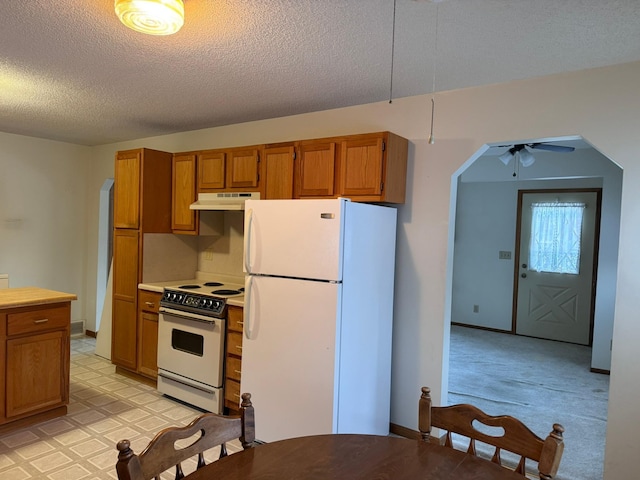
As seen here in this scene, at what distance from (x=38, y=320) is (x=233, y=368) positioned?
1439mm

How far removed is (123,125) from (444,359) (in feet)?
12.6

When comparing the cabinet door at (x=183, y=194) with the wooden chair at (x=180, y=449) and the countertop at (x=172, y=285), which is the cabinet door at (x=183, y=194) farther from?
the wooden chair at (x=180, y=449)

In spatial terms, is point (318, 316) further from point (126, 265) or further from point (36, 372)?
point (126, 265)

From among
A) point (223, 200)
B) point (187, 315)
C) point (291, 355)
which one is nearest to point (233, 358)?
point (187, 315)

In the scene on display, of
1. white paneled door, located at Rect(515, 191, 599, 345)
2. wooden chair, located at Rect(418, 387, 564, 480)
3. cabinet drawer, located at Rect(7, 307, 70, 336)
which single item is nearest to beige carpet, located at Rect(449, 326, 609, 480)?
white paneled door, located at Rect(515, 191, 599, 345)

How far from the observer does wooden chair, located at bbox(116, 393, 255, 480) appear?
3.56 ft

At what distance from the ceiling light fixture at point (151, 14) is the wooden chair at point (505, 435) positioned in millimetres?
1763

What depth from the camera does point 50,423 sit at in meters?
3.21

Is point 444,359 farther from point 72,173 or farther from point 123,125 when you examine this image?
point 72,173

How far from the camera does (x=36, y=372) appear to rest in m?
3.10

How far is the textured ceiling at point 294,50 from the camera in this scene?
1.92 m

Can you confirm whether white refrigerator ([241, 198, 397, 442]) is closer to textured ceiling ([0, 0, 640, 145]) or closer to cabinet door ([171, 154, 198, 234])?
textured ceiling ([0, 0, 640, 145])

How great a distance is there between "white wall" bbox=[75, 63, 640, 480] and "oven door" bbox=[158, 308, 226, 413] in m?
1.37

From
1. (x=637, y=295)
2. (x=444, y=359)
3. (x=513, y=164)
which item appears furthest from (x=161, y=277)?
(x=513, y=164)
